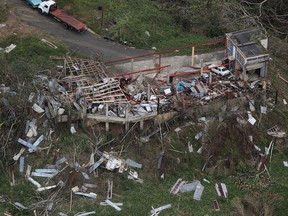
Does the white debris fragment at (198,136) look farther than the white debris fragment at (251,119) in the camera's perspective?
No

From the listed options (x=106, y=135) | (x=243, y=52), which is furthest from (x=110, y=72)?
(x=243, y=52)

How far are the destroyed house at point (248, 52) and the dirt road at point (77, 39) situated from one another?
5765 millimetres

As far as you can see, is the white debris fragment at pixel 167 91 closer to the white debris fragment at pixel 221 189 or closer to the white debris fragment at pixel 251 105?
the white debris fragment at pixel 251 105

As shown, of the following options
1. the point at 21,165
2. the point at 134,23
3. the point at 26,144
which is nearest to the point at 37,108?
the point at 26,144

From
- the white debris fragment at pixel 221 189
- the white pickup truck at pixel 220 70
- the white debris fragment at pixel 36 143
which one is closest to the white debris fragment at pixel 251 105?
the white pickup truck at pixel 220 70

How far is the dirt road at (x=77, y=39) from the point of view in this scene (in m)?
32.0

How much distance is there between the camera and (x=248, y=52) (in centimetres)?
2881

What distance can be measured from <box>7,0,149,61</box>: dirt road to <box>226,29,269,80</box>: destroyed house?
227 inches

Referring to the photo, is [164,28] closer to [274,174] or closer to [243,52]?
[243,52]

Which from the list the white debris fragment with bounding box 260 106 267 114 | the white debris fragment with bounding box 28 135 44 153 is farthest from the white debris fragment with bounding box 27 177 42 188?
the white debris fragment with bounding box 260 106 267 114

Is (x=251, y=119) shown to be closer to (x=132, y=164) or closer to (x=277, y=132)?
(x=277, y=132)

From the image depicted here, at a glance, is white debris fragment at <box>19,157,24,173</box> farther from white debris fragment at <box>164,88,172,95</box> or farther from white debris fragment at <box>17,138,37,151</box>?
white debris fragment at <box>164,88,172,95</box>

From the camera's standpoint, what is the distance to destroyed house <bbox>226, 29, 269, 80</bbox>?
28.5m

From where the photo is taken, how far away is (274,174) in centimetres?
2614
